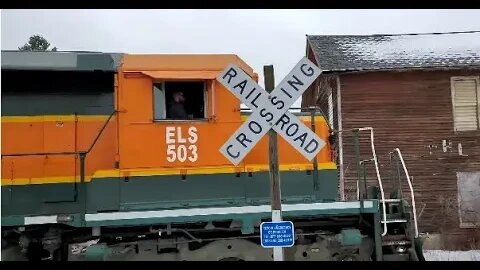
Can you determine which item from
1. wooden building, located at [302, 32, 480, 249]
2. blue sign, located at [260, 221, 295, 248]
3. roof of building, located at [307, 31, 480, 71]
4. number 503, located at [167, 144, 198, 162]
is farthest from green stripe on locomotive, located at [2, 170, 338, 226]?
roof of building, located at [307, 31, 480, 71]

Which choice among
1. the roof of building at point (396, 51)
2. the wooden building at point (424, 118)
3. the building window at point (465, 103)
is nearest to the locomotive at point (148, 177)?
the wooden building at point (424, 118)

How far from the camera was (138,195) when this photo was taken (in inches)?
283

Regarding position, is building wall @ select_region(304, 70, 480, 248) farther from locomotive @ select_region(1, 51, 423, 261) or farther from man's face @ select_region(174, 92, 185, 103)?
man's face @ select_region(174, 92, 185, 103)

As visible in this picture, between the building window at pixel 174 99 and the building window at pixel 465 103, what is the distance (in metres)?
12.5

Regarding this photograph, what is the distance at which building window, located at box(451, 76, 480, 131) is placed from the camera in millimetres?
17156

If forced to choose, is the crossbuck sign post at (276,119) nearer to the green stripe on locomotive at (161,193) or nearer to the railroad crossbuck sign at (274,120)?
the railroad crossbuck sign at (274,120)

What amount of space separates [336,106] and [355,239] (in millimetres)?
10505

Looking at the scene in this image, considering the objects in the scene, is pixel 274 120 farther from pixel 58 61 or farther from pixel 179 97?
pixel 58 61

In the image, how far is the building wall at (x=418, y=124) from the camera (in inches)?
664

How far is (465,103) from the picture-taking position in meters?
17.2

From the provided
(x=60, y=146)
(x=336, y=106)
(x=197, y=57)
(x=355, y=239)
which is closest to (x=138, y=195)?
(x=60, y=146)

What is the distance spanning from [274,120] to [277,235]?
1055mm

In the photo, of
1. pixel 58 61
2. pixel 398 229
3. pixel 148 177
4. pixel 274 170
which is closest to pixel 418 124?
pixel 398 229
